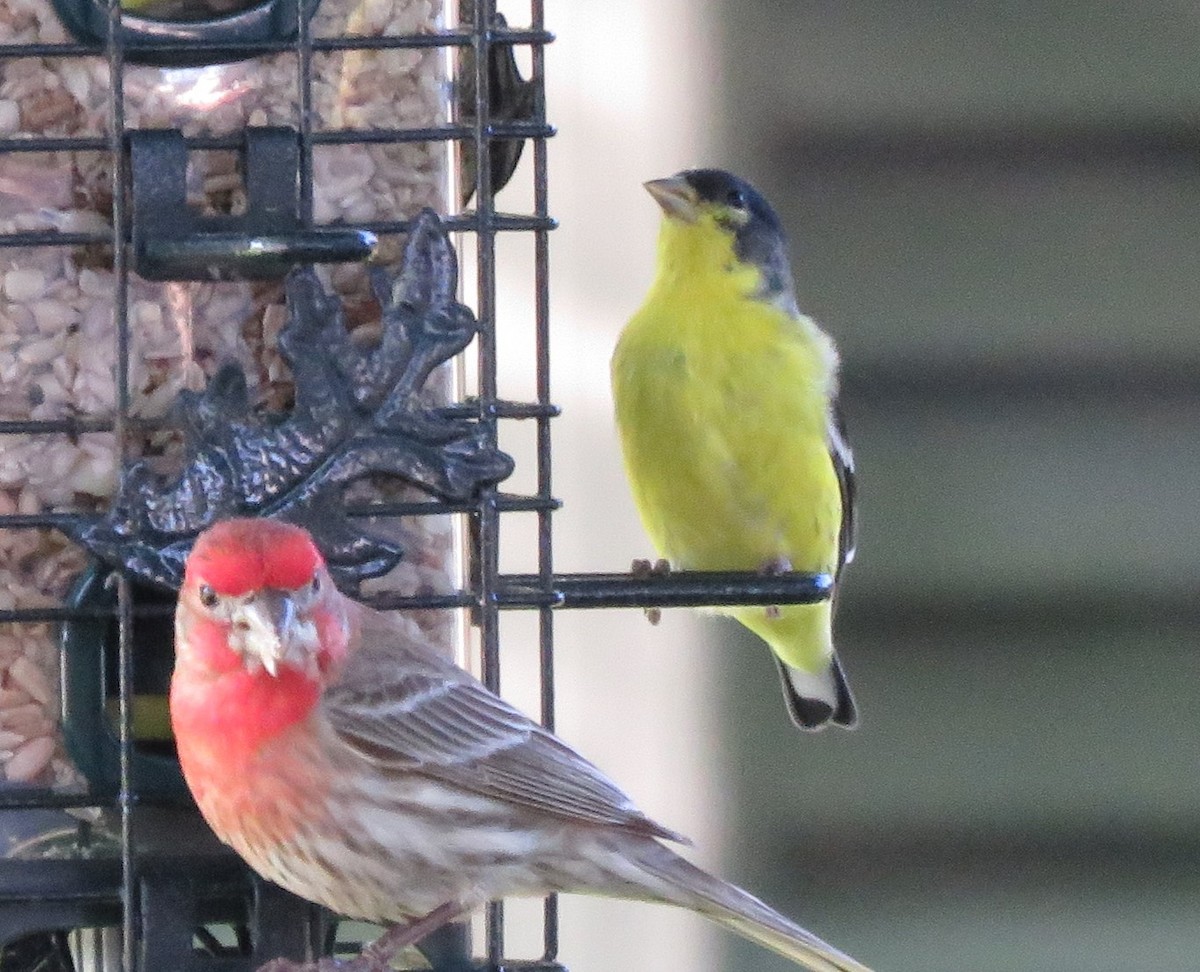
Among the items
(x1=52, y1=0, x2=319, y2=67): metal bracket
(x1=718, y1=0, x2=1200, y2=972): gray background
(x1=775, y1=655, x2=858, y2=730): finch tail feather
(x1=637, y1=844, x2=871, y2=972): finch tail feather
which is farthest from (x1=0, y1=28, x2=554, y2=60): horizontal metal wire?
(x1=718, y1=0, x2=1200, y2=972): gray background

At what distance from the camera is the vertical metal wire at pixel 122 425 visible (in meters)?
4.04

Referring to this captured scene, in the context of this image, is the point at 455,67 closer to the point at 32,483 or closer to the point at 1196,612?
the point at 32,483

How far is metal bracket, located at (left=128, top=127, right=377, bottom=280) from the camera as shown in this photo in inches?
157

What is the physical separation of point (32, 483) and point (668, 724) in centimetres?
327

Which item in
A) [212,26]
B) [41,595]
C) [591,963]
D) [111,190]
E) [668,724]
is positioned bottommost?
[591,963]

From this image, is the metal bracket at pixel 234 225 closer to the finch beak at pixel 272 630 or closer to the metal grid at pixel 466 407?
the metal grid at pixel 466 407

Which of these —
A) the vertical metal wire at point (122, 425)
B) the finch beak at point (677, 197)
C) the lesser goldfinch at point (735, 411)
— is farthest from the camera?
the finch beak at point (677, 197)

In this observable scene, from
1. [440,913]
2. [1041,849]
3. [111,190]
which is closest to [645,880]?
[440,913]

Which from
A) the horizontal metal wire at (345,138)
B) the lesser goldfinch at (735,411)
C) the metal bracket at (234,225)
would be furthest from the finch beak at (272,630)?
the lesser goldfinch at (735,411)

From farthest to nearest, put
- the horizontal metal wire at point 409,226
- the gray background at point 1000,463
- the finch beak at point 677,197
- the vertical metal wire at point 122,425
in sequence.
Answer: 1. the gray background at point 1000,463
2. the finch beak at point 677,197
3. the horizontal metal wire at point 409,226
4. the vertical metal wire at point 122,425

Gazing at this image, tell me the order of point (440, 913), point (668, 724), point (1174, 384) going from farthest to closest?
point (668, 724) → point (1174, 384) → point (440, 913)

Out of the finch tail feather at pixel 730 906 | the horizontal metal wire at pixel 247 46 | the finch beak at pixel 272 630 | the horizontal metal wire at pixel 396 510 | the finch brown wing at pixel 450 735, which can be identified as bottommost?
the finch tail feather at pixel 730 906

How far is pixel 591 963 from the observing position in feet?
24.5

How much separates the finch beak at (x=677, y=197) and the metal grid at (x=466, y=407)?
49.7 inches
